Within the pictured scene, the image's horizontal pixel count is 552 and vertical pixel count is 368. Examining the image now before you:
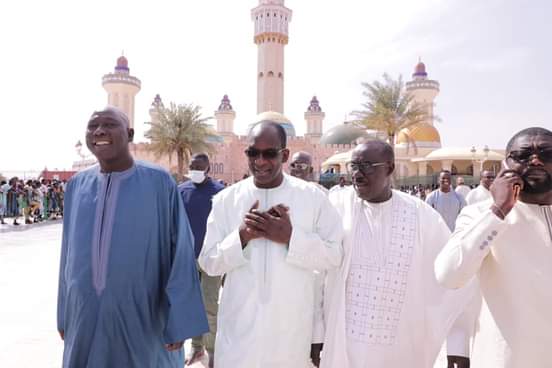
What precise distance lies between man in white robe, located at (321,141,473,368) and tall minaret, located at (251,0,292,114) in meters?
37.9

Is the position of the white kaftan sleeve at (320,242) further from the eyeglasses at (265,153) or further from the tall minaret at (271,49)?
the tall minaret at (271,49)

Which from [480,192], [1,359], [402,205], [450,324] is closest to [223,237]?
[402,205]

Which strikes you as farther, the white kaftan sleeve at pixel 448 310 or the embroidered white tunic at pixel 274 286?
the white kaftan sleeve at pixel 448 310

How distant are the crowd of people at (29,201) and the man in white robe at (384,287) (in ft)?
45.7

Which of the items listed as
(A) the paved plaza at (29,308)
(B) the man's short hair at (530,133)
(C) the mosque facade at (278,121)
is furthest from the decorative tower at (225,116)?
(B) the man's short hair at (530,133)

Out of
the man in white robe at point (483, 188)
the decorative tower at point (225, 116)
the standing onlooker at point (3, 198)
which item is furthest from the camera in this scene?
the decorative tower at point (225, 116)

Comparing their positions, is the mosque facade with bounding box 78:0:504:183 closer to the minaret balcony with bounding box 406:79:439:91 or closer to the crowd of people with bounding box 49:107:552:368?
the minaret balcony with bounding box 406:79:439:91

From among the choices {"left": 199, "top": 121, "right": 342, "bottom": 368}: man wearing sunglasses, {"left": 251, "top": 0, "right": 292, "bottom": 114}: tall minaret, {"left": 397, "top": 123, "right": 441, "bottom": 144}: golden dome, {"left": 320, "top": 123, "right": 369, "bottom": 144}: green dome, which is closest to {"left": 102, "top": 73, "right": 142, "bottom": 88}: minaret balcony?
{"left": 251, "top": 0, "right": 292, "bottom": 114}: tall minaret

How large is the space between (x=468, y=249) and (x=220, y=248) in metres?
1.05

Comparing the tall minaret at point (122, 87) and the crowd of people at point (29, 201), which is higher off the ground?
the tall minaret at point (122, 87)

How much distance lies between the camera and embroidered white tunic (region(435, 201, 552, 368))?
146cm

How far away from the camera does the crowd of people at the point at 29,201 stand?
13578 millimetres

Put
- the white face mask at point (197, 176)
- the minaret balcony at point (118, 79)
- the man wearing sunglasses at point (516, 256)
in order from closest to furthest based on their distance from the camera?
the man wearing sunglasses at point (516, 256) < the white face mask at point (197, 176) < the minaret balcony at point (118, 79)

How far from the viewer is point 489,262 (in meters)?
1.58
